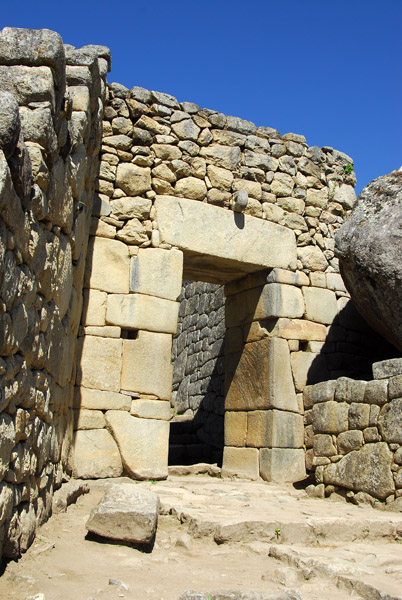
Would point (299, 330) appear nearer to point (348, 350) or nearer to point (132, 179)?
point (348, 350)

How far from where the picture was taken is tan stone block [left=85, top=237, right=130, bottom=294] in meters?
5.77

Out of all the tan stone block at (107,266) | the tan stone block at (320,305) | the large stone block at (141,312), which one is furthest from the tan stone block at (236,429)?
the tan stone block at (107,266)

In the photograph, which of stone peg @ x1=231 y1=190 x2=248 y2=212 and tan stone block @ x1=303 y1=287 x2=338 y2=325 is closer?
stone peg @ x1=231 y1=190 x2=248 y2=212

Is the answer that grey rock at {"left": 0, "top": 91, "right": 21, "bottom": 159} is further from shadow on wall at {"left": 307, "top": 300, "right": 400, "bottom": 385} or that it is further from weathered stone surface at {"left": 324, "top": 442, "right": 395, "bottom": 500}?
shadow on wall at {"left": 307, "top": 300, "right": 400, "bottom": 385}

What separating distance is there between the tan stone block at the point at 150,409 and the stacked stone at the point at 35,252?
1330mm

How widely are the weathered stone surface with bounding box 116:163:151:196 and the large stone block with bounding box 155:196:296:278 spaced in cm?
21

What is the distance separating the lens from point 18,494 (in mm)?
2824

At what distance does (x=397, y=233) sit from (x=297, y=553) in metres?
3.17

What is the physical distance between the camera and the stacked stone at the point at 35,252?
2482 millimetres

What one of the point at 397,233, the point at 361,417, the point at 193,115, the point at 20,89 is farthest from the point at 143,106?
the point at 361,417

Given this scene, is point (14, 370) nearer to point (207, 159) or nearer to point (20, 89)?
point (20, 89)

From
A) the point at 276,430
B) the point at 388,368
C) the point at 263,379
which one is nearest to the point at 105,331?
the point at 263,379

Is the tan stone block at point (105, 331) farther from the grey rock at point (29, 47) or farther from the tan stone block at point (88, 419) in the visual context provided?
the grey rock at point (29, 47)

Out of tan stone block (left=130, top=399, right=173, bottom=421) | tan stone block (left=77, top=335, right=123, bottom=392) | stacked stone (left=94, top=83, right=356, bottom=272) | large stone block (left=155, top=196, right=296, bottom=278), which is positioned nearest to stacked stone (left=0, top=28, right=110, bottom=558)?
tan stone block (left=77, top=335, right=123, bottom=392)
